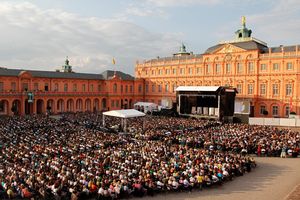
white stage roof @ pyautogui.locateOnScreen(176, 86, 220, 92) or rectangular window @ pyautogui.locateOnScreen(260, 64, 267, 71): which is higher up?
rectangular window @ pyautogui.locateOnScreen(260, 64, 267, 71)

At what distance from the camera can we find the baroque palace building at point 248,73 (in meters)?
44.6

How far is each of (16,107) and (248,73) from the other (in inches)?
1536

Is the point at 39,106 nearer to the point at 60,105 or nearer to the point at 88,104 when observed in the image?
the point at 60,105

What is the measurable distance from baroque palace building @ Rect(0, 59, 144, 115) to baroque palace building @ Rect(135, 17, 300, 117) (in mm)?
8437

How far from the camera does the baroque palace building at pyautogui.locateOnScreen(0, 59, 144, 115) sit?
46.5 metres

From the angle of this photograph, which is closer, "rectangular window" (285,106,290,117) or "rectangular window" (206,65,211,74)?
"rectangular window" (285,106,290,117)

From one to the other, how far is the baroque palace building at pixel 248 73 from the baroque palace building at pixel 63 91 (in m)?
8.44

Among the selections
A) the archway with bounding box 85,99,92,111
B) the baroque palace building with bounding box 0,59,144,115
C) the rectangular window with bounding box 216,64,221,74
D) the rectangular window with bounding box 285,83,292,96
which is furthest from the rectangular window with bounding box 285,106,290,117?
the archway with bounding box 85,99,92,111

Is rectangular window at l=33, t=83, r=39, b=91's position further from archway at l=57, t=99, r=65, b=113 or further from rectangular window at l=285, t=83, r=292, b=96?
rectangular window at l=285, t=83, r=292, b=96

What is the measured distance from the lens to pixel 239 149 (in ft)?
73.3

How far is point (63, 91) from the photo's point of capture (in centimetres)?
5366

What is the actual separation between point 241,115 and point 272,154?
21.4 metres

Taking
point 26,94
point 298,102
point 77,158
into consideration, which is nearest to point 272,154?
point 77,158

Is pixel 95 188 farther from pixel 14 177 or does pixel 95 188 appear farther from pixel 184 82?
pixel 184 82
